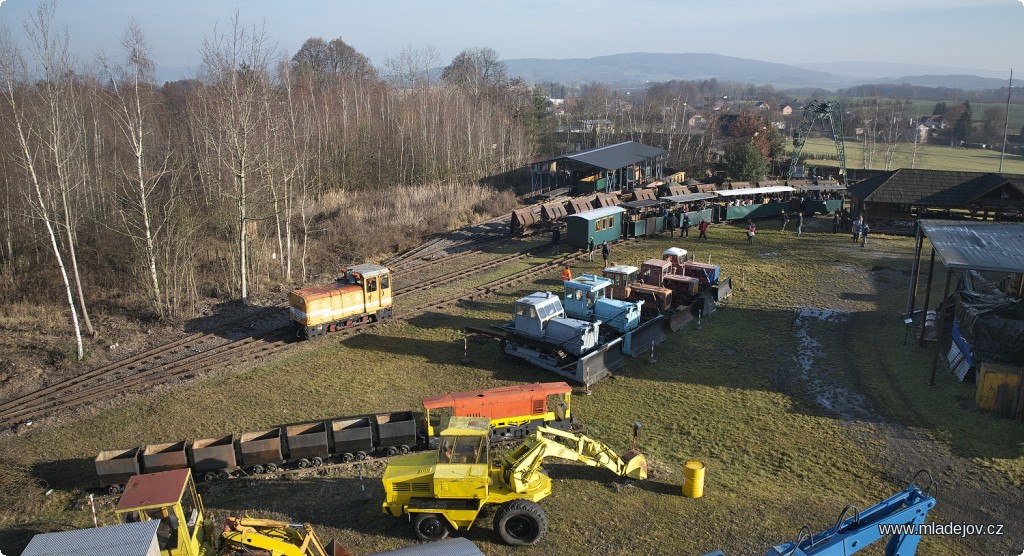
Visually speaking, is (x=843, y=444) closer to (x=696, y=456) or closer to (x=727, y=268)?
(x=696, y=456)

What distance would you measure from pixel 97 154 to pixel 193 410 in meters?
20.3

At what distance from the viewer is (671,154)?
67438 millimetres

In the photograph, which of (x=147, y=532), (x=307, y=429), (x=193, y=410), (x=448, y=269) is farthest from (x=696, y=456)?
(x=448, y=269)

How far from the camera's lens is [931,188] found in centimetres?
3703

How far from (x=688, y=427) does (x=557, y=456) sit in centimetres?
517

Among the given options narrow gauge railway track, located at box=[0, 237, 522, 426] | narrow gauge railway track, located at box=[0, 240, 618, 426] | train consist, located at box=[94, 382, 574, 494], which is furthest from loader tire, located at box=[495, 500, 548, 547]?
narrow gauge railway track, located at box=[0, 237, 522, 426]

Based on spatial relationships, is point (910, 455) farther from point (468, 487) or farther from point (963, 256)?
point (468, 487)

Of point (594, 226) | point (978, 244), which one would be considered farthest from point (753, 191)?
point (978, 244)

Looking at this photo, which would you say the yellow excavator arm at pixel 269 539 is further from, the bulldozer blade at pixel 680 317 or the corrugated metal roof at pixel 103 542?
the bulldozer blade at pixel 680 317

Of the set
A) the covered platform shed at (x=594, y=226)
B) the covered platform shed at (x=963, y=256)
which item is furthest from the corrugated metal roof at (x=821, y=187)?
the covered platform shed at (x=963, y=256)

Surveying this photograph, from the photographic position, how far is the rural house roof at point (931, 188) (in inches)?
1410

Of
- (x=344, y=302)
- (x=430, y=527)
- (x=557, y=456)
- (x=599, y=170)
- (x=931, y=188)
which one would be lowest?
(x=430, y=527)

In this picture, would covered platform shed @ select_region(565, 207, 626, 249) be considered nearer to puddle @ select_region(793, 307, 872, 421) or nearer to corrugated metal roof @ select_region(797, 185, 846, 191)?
puddle @ select_region(793, 307, 872, 421)

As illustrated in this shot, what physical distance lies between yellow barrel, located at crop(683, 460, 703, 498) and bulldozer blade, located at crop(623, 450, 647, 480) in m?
0.91
